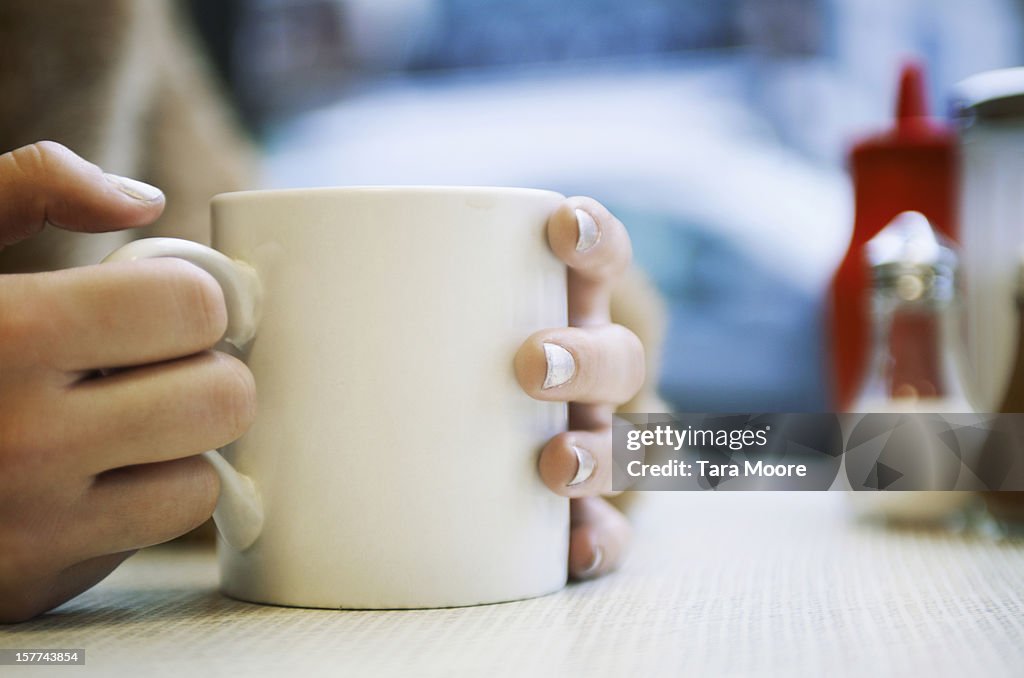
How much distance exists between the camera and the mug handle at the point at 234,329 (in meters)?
0.30

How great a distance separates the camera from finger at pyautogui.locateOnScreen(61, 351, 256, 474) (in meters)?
0.28

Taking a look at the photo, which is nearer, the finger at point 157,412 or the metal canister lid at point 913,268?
the finger at point 157,412

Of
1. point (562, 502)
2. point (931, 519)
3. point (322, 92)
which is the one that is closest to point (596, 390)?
point (562, 502)

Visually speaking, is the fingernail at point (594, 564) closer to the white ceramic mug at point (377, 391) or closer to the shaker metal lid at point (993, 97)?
the white ceramic mug at point (377, 391)

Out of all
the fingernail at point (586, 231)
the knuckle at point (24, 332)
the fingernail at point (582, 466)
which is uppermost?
the fingernail at point (586, 231)

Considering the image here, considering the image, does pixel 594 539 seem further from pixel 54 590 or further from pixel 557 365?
pixel 54 590

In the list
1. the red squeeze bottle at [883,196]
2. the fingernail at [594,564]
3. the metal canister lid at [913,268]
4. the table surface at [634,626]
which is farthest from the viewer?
the red squeeze bottle at [883,196]

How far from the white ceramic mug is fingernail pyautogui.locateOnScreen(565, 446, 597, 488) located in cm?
2

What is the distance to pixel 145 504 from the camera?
11.8 inches

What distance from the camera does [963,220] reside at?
0.68 m

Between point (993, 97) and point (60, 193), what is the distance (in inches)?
20.5

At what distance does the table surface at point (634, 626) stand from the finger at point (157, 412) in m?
0.05

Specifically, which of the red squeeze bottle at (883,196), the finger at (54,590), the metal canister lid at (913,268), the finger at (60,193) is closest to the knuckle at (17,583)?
the finger at (54,590)

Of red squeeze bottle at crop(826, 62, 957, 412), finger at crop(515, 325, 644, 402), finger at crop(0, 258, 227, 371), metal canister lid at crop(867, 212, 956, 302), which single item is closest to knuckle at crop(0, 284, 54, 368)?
finger at crop(0, 258, 227, 371)
